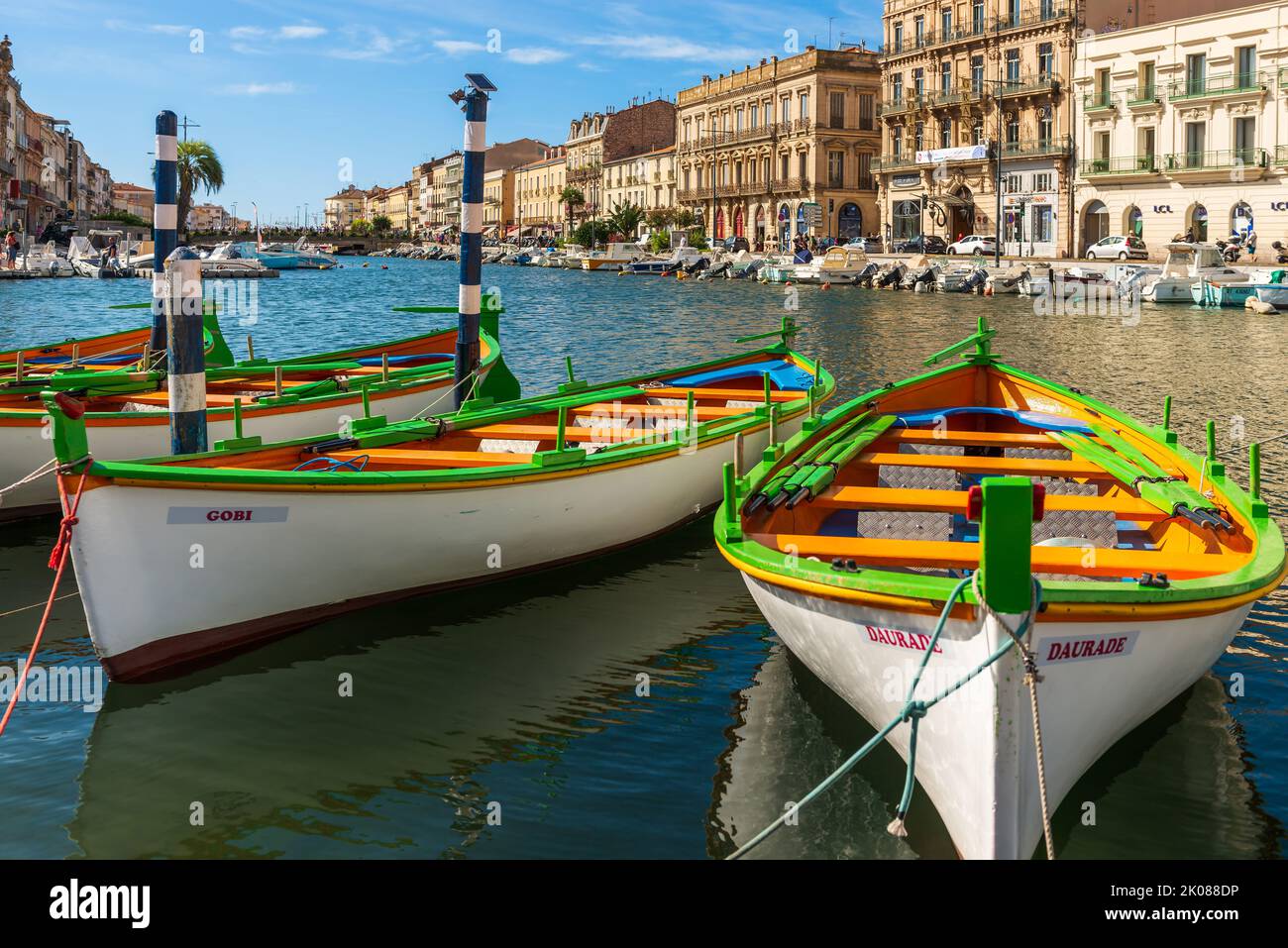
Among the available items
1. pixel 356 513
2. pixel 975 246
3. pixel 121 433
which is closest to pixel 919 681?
pixel 356 513

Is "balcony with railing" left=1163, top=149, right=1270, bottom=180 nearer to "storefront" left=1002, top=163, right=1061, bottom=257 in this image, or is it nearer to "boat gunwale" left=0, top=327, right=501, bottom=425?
"storefront" left=1002, top=163, right=1061, bottom=257

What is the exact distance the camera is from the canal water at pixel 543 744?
19.8 ft

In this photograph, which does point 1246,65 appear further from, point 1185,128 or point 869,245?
point 869,245

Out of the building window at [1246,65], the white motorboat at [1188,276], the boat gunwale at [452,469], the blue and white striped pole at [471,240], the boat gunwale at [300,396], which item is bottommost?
the boat gunwale at [452,469]

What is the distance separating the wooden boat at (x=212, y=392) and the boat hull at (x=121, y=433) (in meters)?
0.01

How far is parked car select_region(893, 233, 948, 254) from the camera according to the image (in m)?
67.0

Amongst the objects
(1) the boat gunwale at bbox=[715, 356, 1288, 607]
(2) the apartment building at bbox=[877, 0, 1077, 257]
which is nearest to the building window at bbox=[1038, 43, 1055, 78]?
(2) the apartment building at bbox=[877, 0, 1077, 257]

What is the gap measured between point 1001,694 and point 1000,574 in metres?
0.52

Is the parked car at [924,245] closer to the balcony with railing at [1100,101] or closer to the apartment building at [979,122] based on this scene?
the apartment building at [979,122]

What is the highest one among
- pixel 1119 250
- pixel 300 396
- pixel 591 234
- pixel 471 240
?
pixel 591 234

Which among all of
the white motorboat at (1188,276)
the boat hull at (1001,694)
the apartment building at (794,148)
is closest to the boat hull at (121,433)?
the boat hull at (1001,694)

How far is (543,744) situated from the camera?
717 centimetres

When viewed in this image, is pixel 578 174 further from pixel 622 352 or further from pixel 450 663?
pixel 450 663
